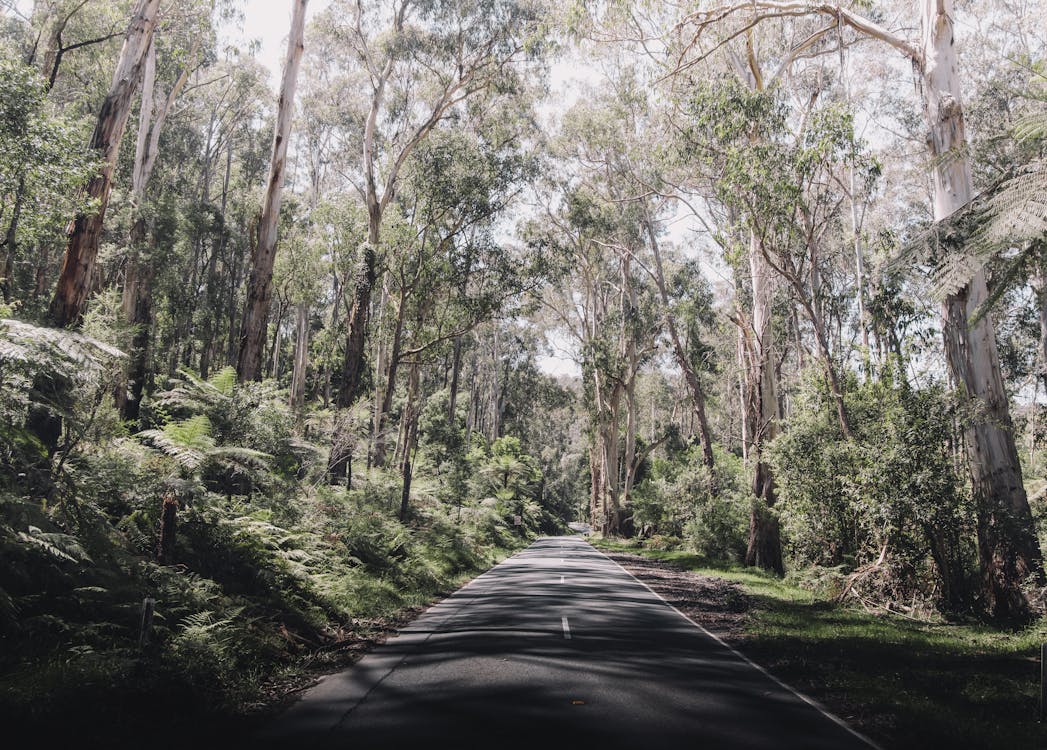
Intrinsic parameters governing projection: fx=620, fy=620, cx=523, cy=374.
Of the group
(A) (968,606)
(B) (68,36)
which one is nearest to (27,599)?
(A) (968,606)

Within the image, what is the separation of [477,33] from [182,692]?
23.3 m

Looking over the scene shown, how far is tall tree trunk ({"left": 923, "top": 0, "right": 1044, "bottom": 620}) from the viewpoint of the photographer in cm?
931

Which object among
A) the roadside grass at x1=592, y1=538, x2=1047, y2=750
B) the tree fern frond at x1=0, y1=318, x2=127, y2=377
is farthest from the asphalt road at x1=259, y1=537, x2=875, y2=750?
the tree fern frond at x1=0, y1=318, x2=127, y2=377

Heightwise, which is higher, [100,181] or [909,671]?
[100,181]

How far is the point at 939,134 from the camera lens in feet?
35.1

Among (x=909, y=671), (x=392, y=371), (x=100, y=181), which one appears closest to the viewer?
(x=909, y=671)

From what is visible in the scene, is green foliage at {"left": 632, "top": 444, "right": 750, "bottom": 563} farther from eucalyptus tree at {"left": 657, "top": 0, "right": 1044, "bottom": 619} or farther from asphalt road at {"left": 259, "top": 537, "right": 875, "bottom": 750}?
asphalt road at {"left": 259, "top": 537, "right": 875, "bottom": 750}

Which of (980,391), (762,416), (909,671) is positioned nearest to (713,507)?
(762,416)

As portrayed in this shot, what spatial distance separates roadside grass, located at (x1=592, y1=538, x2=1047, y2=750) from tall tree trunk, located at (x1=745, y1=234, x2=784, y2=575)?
5.89m

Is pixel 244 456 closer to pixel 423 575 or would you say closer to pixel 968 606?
pixel 423 575

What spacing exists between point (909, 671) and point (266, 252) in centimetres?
1303

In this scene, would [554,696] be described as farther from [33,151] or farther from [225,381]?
[33,151]

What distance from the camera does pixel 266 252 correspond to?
521 inches

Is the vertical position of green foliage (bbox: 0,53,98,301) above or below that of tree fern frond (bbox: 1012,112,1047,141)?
above
